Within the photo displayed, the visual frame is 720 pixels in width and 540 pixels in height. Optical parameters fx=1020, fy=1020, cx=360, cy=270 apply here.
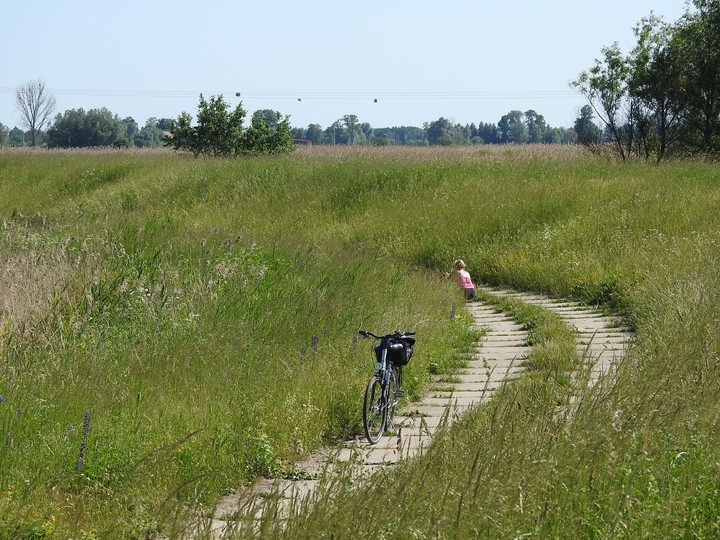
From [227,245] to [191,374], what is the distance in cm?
526

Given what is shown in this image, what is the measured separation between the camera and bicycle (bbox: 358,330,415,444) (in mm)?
6641

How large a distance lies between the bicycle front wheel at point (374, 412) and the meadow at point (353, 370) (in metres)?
0.36

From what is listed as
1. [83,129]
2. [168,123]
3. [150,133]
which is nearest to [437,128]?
[150,133]

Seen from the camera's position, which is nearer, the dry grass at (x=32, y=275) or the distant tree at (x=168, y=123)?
the dry grass at (x=32, y=275)

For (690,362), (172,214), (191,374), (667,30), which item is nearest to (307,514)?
(690,362)

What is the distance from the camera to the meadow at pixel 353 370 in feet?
13.4

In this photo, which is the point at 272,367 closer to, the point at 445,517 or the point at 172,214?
the point at 445,517

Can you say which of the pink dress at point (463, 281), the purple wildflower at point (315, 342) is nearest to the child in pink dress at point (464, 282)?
the pink dress at point (463, 281)

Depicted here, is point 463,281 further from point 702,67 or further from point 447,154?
point 702,67

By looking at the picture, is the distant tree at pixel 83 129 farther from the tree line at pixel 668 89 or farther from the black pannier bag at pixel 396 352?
the black pannier bag at pixel 396 352

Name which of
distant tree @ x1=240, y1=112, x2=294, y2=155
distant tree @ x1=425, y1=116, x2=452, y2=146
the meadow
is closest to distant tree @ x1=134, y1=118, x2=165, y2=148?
distant tree @ x1=425, y1=116, x2=452, y2=146

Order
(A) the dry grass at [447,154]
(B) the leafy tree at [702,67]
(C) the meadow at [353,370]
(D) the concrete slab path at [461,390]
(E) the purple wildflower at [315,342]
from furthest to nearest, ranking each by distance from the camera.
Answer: (B) the leafy tree at [702,67], (A) the dry grass at [447,154], (E) the purple wildflower at [315,342], (D) the concrete slab path at [461,390], (C) the meadow at [353,370]

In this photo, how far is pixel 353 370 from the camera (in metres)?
8.22

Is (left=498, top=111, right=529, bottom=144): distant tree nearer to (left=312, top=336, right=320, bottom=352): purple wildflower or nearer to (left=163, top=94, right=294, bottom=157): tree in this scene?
(left=163, top=94, right=294, bottom=157): tree
